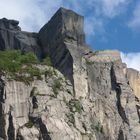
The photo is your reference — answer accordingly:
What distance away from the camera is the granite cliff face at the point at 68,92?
289 ft

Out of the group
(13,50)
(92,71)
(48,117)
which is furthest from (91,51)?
(48,117)

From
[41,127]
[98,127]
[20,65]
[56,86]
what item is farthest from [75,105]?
[20,65]

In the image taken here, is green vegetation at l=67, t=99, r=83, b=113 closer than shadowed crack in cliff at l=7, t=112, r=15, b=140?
No

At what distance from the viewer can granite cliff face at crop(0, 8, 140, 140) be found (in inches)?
3462

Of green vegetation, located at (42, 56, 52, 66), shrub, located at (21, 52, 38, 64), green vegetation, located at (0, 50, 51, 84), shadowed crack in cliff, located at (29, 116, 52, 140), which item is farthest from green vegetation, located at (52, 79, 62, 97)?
shadowed crack in cliff, located at (29, 116, 52, 140)

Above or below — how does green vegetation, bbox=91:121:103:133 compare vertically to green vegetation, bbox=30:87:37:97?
below

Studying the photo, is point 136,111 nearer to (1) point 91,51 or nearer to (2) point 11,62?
(1) point 91,51

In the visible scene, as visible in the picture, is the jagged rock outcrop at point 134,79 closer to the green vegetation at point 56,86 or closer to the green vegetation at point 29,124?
the green vegetation at point 56,86

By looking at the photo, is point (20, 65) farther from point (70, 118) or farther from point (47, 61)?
point (70, 118)

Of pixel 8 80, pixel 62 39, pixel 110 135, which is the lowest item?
pixel 110 135

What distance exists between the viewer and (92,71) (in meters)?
100

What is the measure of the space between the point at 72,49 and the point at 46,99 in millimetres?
11425

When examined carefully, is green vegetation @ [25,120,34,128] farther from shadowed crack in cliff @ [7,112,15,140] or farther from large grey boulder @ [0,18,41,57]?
large grey boulder @ [0,18,41,57]

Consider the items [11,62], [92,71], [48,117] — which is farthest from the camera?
[92,71]
